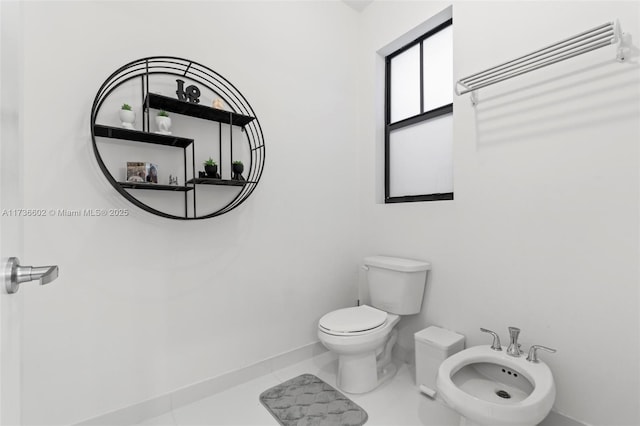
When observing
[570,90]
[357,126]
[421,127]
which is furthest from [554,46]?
[357,126]

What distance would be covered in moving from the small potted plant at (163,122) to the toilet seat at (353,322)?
52.8 inches

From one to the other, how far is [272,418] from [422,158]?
184cm

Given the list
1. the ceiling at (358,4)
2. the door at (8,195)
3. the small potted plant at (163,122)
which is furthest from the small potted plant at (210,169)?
the ceiling at (358,4)

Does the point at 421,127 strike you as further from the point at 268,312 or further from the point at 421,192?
the point at 268,312

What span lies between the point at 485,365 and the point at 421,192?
112 centimetres

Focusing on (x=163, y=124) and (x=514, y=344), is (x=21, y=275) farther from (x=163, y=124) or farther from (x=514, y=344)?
(x=514, y=344)

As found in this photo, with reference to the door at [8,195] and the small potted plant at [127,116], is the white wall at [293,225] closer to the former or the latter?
the small potted plant at [127,116]

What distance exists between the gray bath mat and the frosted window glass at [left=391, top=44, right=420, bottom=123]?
194cm

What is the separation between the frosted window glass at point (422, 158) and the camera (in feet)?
6.87

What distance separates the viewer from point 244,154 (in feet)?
6.47

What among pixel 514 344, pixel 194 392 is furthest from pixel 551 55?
pixel 194 392

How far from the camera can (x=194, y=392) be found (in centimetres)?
177

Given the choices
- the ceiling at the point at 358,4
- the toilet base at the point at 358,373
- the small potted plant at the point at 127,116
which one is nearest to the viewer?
the small potted plant at the point at 127,116

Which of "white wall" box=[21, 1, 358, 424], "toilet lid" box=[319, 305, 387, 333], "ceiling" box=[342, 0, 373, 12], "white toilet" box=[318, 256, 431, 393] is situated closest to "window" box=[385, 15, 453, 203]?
"white wall" box=[21, 1, 358, 424]
